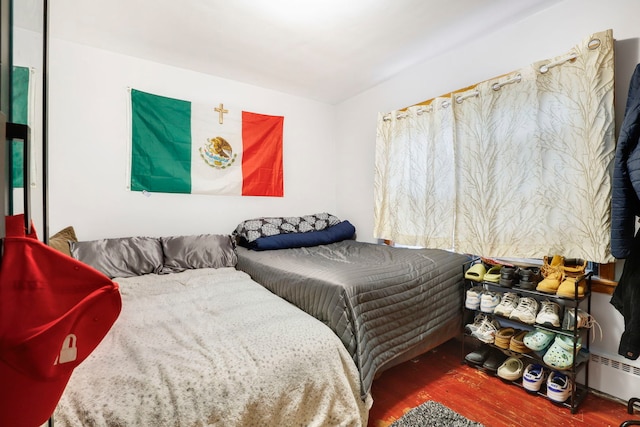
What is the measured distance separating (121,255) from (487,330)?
8.85 feet

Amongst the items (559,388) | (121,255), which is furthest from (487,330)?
(121,255)

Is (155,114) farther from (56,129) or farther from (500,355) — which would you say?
(500,355)

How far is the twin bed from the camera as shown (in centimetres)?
94

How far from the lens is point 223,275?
2160 mm

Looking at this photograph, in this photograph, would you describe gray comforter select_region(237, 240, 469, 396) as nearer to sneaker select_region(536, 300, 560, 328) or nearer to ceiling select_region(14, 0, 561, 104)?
sneaker select_region(536, 300, 560, 328)

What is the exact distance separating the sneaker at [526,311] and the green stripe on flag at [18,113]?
2274mm

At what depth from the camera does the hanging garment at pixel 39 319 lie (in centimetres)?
50

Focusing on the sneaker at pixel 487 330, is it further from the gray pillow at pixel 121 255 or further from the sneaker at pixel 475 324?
the gray pillow at pixel 121 255

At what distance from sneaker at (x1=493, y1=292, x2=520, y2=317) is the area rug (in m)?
0.68

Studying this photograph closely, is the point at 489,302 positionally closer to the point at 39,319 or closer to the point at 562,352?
the point at 562,352

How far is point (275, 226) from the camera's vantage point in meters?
2.85

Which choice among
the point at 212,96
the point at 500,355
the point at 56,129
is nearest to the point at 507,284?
the point at 500,355

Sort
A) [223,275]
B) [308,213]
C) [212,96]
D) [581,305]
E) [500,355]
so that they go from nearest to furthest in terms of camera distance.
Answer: [581,305] < [500,355] < [223,275] < [212,96] < [308,213]

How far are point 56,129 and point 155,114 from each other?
0.71 m
